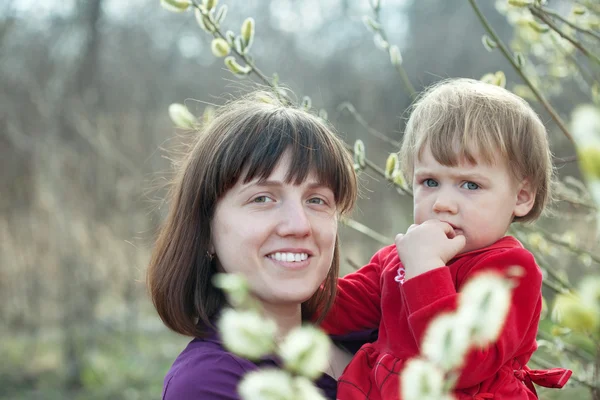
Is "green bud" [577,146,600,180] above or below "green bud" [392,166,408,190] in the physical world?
above

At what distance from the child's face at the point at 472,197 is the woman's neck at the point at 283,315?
46 centimetres

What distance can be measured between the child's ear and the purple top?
2.13 feet

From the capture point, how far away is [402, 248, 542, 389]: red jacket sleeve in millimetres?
1370

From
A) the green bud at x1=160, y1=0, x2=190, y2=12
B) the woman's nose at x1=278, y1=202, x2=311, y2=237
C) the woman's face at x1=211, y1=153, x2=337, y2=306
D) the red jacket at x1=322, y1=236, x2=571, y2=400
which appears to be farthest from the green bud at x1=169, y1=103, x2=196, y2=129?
the red jacket at x1=322, y1=236, x2=571, y2=400

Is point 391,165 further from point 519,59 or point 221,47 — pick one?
point 221,47

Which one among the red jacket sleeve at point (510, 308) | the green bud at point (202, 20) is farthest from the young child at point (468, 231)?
the green bud at point (202, 20)

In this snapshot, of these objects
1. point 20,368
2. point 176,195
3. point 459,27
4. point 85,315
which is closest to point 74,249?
point 85,315

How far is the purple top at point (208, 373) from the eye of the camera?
59.1 inches

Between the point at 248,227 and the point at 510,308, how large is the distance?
0.61 m

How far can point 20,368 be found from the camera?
249 inches

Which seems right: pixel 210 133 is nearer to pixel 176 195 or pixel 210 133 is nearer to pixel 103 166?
pixel 176 195

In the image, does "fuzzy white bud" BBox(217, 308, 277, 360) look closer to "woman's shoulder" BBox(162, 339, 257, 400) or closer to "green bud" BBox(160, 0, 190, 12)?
"woman's shoulder" BBox(162, 339, 257, 400)

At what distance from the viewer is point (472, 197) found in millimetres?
1527

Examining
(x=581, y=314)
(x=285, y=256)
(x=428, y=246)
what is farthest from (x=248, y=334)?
(x=285, y=256)
